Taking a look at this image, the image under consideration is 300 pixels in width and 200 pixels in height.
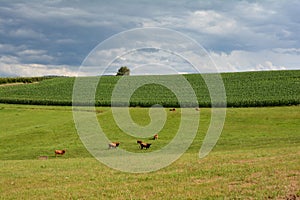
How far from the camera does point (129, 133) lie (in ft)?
138

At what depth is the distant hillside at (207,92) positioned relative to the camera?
212 feet

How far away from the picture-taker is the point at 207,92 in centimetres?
7675

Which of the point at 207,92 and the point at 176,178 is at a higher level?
the point at 207,92

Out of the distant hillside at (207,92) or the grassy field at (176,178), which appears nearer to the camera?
the grassy field at (176,178)

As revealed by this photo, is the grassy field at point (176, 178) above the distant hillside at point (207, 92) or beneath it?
beneath

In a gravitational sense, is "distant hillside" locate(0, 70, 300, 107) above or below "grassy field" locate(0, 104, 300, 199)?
above

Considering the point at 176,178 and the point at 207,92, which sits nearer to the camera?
the point at 176,178

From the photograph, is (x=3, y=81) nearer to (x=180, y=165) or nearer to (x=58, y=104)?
(x=58, y=104)

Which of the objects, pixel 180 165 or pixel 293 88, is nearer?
pixel 180 165

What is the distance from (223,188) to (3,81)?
129382mm

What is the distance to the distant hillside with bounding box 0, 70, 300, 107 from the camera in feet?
212

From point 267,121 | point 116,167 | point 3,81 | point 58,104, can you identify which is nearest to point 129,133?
point 267,121

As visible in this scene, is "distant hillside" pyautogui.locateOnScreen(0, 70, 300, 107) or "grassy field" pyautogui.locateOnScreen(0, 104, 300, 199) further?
"distant hillside" pyautogui.locateOnScreen(0, 70, 300, 107)

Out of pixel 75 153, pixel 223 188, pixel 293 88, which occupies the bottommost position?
pixel 75 153
